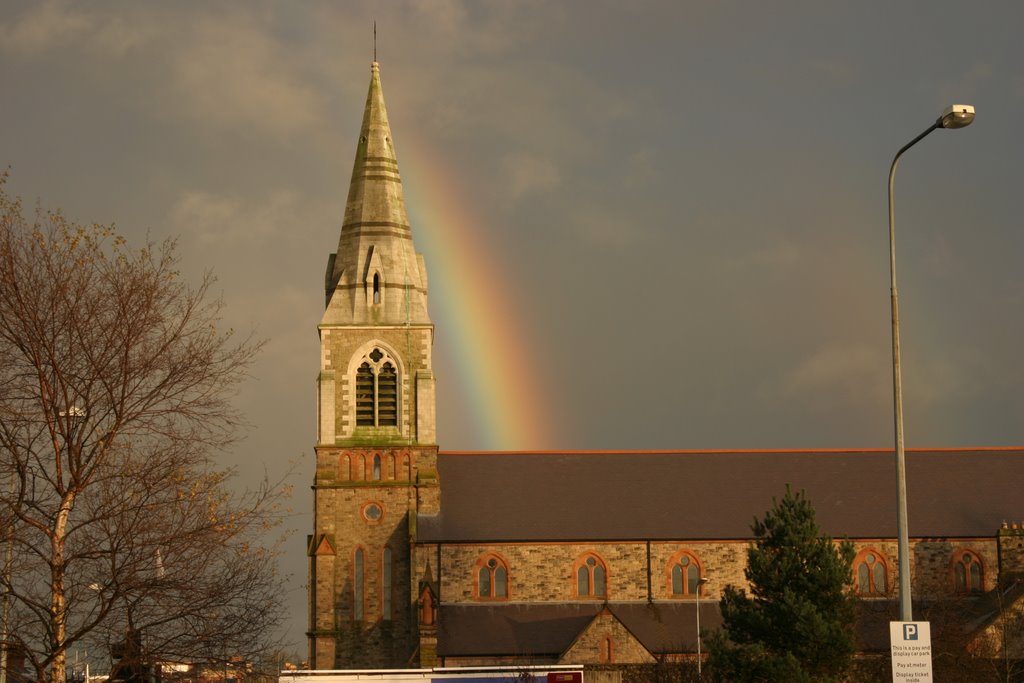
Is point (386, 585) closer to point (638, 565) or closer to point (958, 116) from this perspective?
point (638, 565)

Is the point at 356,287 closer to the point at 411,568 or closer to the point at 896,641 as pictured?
the point at 411,568

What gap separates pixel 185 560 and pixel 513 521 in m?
40.6

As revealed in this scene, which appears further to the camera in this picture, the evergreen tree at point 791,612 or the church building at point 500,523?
the church building at point 500,523

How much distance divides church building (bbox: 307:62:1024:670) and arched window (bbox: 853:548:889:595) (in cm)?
8

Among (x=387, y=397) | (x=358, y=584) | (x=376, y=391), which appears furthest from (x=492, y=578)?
(x=376, y=391)

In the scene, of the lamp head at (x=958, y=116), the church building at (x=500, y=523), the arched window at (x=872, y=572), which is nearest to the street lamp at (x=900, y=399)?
the lamp head at (x=958, y=116)

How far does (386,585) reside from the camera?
5944 centimetres

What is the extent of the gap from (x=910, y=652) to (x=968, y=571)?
41.8 metres

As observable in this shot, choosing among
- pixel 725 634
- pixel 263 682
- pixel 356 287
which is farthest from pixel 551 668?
pixel 356 287

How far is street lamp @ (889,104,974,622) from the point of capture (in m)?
24.0

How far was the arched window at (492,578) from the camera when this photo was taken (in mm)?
60406

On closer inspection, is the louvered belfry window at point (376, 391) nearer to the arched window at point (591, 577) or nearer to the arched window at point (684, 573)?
the arched window at point (591, 577)

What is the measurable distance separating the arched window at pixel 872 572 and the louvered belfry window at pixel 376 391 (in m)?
20.8

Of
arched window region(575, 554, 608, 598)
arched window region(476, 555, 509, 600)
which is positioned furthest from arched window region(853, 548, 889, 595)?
arched window region(476, 555, 509, 600)
